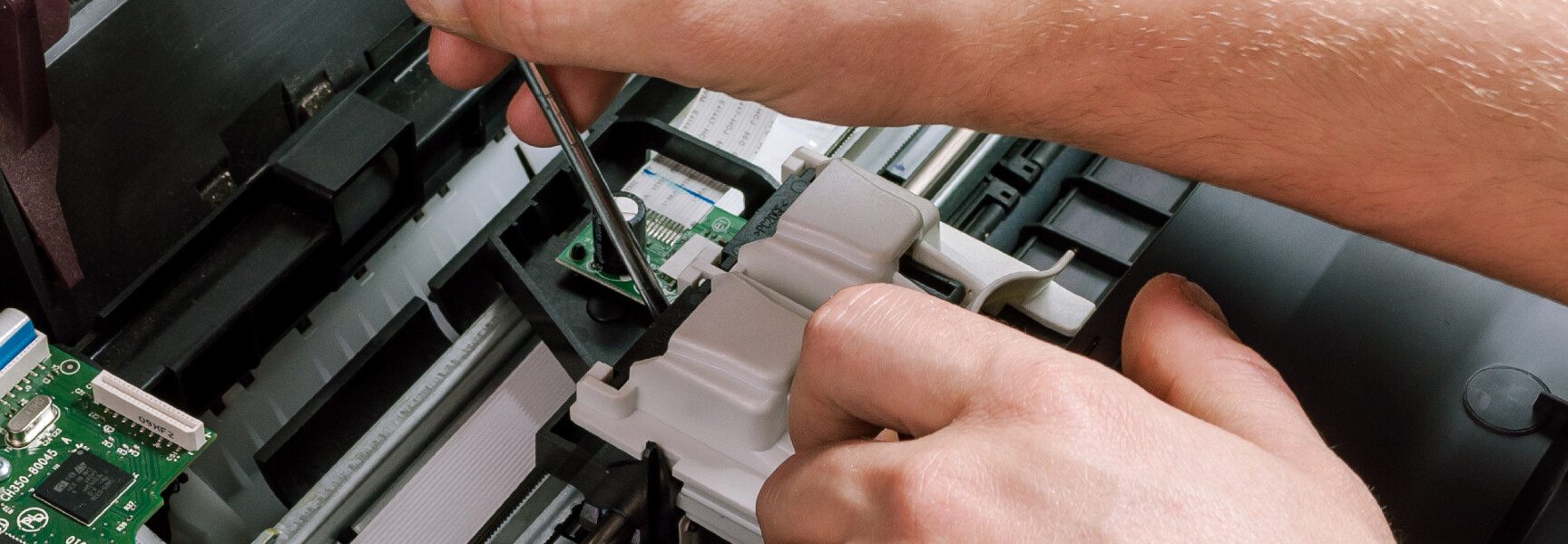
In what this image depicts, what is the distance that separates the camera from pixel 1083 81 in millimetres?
1214

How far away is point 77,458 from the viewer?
1.33 meters

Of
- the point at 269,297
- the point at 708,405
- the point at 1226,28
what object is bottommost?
the point at 269,297

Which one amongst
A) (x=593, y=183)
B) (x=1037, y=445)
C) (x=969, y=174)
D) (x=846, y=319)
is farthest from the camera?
(x=969, y=174)

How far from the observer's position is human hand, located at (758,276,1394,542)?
0.87 meters

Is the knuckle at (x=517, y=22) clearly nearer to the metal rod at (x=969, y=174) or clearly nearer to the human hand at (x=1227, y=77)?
the human hand at (x=1227, y=77)

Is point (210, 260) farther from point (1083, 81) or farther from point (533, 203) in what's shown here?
point (1083, 81)

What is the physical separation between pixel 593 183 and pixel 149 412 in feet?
1.82

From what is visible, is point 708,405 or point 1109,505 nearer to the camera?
point 1109,505

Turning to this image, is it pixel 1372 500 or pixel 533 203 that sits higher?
pixel 1372 500

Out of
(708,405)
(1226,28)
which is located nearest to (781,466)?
(708,405)

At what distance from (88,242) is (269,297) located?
0.73 ft

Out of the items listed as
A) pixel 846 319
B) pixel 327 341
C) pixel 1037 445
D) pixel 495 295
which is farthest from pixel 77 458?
pixel 1037 445

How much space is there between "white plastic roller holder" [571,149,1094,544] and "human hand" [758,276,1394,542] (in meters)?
0.13

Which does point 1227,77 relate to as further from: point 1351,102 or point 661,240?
point 661,240
